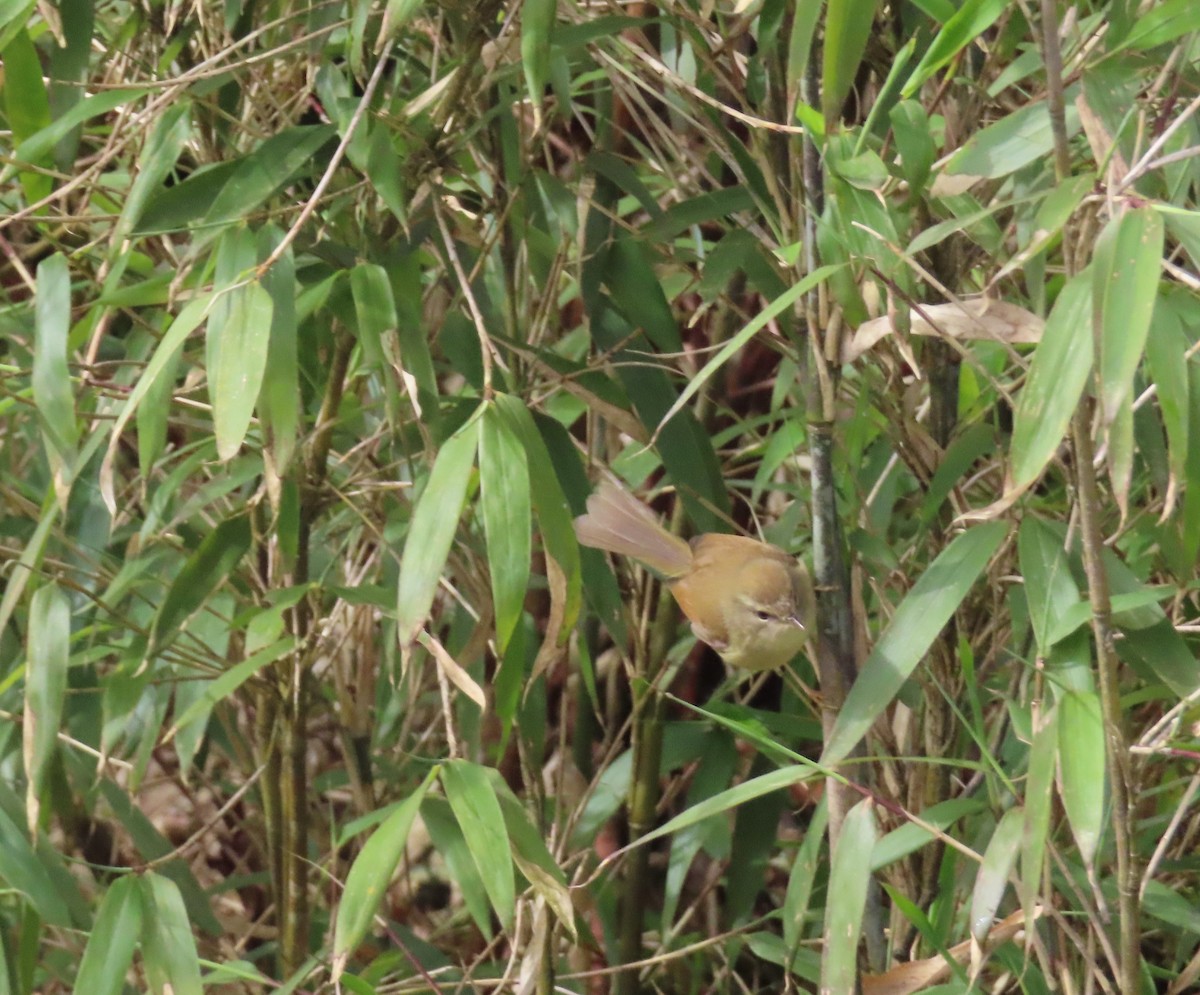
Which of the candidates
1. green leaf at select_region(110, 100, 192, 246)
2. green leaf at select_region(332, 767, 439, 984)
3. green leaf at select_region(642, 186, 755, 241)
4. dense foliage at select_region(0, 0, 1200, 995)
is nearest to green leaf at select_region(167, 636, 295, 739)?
dense foliage at select_region(0, 0, 1200, 995)

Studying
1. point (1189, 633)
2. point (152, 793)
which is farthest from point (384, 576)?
point (152, 793)

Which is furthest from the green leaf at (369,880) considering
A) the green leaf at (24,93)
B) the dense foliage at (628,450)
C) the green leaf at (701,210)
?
the green leaf at (24,93)

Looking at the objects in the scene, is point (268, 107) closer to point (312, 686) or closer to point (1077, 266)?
point (312, 686)

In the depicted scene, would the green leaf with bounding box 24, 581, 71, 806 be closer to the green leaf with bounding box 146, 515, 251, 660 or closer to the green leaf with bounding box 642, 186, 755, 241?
the green leaf with bounding box 146, 515, 251, 660

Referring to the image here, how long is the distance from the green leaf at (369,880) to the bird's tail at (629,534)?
25cm

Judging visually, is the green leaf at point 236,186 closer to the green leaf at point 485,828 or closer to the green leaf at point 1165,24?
the green leaf at point 485,828

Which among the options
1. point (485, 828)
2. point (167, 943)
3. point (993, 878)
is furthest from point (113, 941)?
point (993, 878)

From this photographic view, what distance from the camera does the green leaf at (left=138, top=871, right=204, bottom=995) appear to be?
0.97 m

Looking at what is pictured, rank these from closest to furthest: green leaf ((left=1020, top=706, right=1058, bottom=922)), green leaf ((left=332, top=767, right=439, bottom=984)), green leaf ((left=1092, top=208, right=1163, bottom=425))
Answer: green leaf ((left=1092, top=208, right=1163, bottom=425)), green leaf ((left=1020, top=706, right=1058, bottom=922)), green leaf ((left=332, top=767, right=439, bottom=984))

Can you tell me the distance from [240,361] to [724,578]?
0.42 meters

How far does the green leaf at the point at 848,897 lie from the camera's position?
0.81 m

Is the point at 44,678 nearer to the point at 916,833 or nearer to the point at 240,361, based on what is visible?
the point at 240,361

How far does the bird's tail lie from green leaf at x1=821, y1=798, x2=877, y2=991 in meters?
0.31

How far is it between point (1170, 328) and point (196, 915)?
106 centimetres
